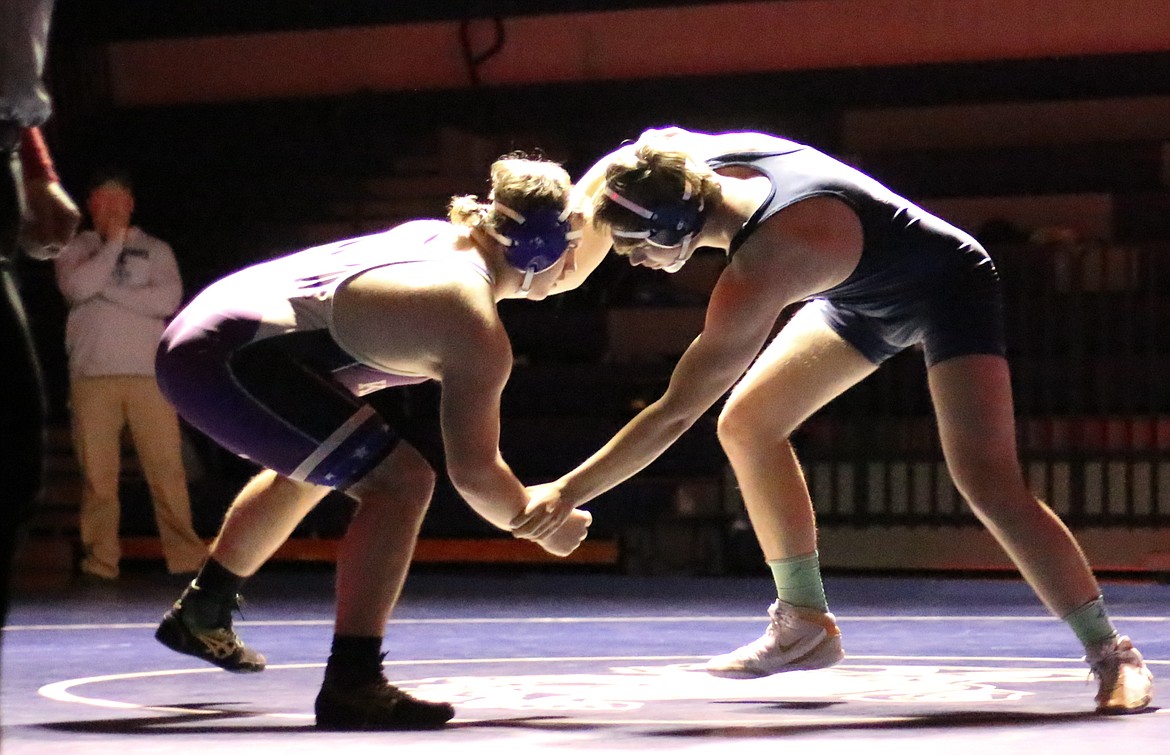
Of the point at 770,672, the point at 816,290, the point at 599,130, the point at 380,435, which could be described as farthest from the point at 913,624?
the point at 599,130

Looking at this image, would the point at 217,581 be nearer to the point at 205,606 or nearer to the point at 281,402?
the point at 205,606

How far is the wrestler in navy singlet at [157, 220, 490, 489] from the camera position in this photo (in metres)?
3.21

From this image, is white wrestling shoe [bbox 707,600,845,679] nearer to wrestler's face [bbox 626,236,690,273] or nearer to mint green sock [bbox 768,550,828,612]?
mint green sock [bbox 768,550,828,612]

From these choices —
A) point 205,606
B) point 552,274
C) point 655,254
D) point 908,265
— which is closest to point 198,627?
point 205,606

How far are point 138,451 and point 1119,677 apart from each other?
4.39 m

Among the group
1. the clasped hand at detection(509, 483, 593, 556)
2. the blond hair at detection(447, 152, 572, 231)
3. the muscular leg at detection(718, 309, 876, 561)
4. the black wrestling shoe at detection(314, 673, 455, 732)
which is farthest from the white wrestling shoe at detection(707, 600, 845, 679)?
the blond hair at detection(447, 152, 572, 231)

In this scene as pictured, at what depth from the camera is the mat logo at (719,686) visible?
141 inches

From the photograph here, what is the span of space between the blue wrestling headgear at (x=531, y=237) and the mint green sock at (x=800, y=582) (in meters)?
0.82

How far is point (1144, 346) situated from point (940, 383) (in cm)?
475

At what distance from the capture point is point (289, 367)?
326 centimetres

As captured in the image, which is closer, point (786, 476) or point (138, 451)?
point (786, 476)

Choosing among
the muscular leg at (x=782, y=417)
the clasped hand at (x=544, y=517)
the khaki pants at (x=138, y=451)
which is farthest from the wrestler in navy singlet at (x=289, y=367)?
the khaki pants at (x=138, y=451)

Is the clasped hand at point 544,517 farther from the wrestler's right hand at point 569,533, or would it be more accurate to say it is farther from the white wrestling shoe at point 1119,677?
the white wrestling shoe at point 1119,677

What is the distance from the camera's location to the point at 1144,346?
26.1ft
